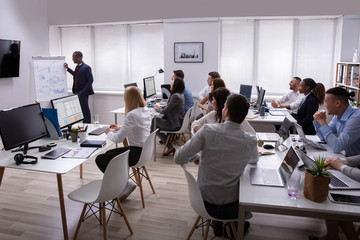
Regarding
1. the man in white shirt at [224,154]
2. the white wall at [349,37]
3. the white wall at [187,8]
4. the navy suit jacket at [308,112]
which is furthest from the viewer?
the white wall at [349,37]

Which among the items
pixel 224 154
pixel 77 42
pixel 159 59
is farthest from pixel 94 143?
pixel 77 42

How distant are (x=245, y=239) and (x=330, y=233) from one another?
27.6 inches

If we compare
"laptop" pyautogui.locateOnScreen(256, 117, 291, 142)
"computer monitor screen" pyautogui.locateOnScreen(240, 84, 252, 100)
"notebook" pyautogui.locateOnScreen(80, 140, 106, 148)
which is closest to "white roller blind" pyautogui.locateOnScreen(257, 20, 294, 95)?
"computer monitor screen" pyautogui.locateOnScreen(240, 84, 252, 100)

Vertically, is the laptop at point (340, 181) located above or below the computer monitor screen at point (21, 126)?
below

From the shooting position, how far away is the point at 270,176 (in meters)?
2.37

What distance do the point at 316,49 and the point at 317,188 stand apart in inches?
222

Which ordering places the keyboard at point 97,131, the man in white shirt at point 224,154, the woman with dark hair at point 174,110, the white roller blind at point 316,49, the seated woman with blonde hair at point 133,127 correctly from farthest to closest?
the white roller blind at point 316,49 < the woman with dark hair at point 174,110 < the keyboard at point 97,131 < the seated woman with blonde hair at point 133,127 < the man in white shirt at point 224,154

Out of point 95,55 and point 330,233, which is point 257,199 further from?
point 95,55

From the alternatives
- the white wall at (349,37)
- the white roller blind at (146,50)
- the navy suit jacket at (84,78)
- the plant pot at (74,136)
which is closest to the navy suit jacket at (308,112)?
the white wall at (349,37)

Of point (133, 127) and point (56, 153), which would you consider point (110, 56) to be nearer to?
point (133, 127)

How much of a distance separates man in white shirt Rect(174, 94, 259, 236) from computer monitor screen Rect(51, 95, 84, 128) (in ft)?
5.95

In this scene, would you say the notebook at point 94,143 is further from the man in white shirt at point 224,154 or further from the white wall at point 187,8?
the white wall at point 187,8

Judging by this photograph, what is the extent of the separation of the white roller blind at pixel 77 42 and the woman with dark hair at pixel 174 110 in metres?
3.54

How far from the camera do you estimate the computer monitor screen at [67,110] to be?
352cm
